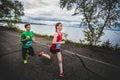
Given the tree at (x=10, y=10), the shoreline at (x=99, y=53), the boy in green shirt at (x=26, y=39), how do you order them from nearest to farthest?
1. the boy in green shirt at (x=26, y=39)
2. the shoreline at (x=99, y=53)
3. the tree at (x=10, y=10)

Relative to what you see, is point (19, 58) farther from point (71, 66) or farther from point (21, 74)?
point (71, 66)

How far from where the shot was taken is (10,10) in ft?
91.6

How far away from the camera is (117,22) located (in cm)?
1132

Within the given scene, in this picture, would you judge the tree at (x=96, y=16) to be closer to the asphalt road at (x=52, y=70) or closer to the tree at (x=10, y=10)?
the asphalt road at (x=52, y=70)

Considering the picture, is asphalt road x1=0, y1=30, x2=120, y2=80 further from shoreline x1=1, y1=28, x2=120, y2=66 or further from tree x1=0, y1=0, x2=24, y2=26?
tree x1=0, y1=0, x2=24, y2=26

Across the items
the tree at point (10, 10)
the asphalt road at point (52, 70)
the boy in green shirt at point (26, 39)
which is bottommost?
the asphalt road at point (52, 70)

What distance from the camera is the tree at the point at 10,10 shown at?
2658cm

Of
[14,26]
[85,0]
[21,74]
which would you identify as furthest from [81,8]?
[14,26]

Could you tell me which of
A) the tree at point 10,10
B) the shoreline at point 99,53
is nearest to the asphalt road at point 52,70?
the shoreline at point 99,53

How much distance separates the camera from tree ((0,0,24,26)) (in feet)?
87.2

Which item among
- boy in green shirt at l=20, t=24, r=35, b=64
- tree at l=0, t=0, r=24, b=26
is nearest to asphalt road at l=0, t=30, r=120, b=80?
boy in green shirt at l=20, t=24, r=35, b=64

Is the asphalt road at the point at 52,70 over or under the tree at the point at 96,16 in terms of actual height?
under

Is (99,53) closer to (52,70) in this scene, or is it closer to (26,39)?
(52,70)

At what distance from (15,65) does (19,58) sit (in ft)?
3.62
